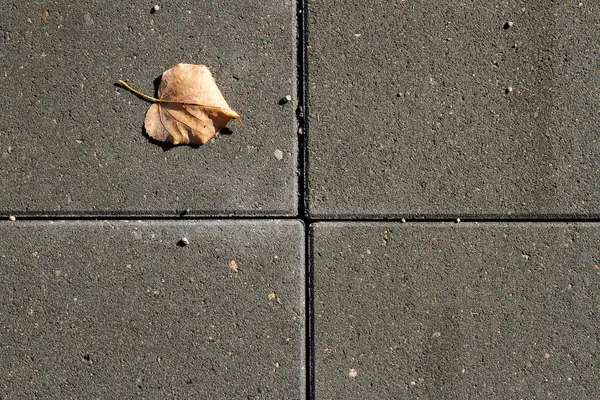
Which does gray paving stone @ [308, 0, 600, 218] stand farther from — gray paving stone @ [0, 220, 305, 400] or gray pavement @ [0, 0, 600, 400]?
gray paving stone @ [0, 220, 305, 400]

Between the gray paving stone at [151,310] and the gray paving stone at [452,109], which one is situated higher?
the gray paving stone at [452,109]

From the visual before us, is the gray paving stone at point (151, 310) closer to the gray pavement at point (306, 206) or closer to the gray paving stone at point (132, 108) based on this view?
the gray pavement at point (306, 206)

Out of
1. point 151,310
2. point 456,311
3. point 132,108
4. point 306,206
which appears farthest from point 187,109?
point 456,311

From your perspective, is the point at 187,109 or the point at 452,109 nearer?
the point at 187,109

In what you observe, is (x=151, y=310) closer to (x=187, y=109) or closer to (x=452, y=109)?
(x=187, y=109)

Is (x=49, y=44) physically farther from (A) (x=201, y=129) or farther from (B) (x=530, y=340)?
(B) (x=530, y=340)

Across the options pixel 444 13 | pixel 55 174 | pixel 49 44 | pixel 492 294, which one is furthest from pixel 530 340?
pixel 49 44

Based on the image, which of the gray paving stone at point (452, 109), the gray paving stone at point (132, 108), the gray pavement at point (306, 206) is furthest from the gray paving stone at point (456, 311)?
the gray paving stone at point (132, 108)
